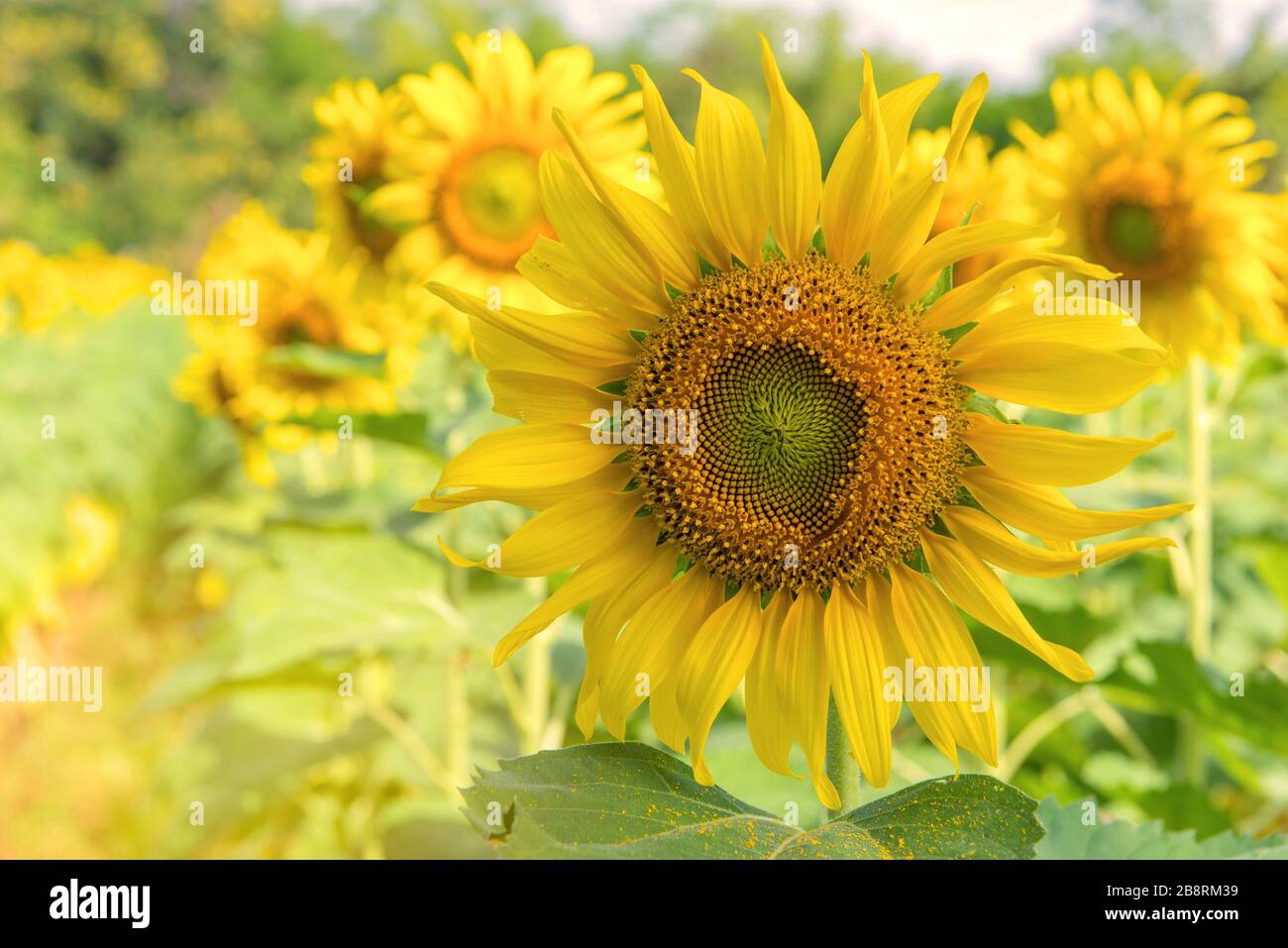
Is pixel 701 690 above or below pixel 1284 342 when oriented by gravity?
below

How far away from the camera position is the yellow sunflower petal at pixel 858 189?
1.00 m

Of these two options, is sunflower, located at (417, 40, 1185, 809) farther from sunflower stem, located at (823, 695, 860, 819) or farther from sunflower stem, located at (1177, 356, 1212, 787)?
sunflower stem, located at (1177, 356, 1212, 787)

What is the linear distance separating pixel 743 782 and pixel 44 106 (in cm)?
2279

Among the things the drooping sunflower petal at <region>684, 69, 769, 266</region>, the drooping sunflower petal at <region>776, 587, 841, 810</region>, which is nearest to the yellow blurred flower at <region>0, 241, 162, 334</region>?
the drooping sunflower petal at <region>684, 69, 769, 266</region>

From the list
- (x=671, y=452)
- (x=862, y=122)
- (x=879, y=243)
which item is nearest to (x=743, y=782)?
(x=671, y=452)

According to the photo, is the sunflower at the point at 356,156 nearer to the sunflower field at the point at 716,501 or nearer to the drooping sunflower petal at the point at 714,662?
the sunflower field at the point at 716,501

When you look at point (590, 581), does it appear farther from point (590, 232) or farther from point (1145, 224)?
point (1145, 224)

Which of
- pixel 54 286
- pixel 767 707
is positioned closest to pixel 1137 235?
pixel 767 707

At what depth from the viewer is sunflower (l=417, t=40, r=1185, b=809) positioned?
3.34 ft

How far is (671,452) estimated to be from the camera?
1100 millimetres

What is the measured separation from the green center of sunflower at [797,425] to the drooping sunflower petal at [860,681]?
0.04m

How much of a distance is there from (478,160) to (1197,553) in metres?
1.68
